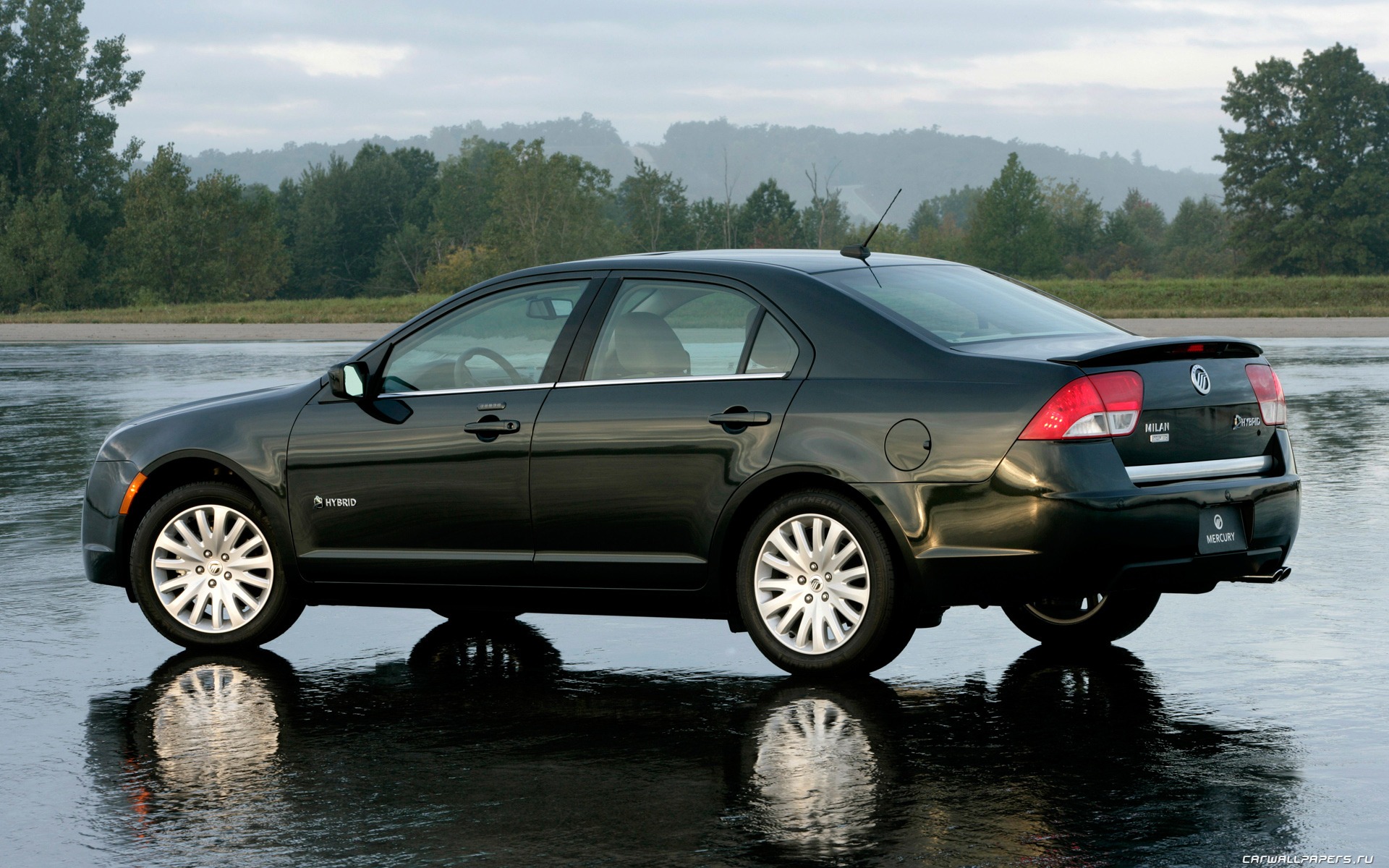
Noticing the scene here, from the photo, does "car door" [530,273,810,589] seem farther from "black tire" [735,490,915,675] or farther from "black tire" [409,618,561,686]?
"black tire" [409,618,561,686]

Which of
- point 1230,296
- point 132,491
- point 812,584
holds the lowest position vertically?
point 812,584

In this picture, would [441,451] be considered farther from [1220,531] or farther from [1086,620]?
[1220,531]

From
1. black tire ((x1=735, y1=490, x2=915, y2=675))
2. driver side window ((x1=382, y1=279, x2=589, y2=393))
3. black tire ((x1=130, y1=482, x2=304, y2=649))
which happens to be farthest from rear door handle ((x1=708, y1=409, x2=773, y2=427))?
black tire ((x1=130, y1=482, x2=304, y2=649))

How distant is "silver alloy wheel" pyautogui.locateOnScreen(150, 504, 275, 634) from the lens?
7586 mm

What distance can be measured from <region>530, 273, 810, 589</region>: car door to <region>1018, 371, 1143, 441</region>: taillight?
980 millimetres

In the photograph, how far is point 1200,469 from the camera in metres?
6.38

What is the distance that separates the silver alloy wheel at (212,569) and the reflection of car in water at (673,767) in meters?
0.40

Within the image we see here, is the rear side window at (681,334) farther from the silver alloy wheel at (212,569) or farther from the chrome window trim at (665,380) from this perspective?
the silver alloy wheel at (212,569)

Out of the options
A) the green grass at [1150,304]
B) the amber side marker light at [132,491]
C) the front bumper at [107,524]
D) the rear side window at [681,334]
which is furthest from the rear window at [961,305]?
the green grass at [1150,304]

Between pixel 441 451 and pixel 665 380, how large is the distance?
100 cm

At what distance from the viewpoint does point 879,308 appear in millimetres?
6648

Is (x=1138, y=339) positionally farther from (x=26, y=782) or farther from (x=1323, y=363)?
(x=1323, y=363)

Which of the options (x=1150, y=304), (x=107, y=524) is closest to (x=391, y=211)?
(x=1150, y=304)

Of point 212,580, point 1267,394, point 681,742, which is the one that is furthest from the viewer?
point 212,580
